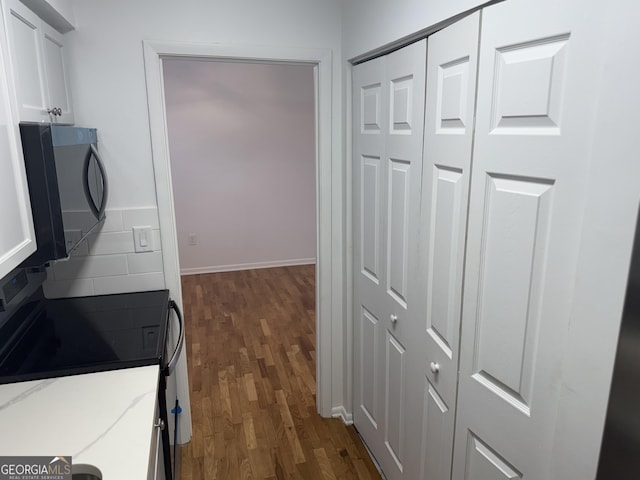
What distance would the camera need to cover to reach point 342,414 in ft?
8.48

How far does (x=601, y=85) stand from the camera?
32.7 inches

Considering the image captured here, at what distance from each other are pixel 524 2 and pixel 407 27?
59cm

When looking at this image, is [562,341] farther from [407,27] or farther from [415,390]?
[407,27]

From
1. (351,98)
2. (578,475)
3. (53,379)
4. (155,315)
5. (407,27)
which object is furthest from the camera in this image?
(351,98)

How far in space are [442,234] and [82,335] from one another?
4.48 ft

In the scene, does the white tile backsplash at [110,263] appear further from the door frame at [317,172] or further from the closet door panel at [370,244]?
the closet door panel at [370,244]

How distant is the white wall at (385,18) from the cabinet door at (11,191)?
3.94ft

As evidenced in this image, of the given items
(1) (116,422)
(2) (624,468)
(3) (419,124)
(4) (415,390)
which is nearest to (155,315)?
(1) (116,422)

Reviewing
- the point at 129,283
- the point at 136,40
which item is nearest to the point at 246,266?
the point at 129,283

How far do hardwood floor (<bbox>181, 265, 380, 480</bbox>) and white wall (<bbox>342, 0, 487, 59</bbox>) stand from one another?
6.46ft

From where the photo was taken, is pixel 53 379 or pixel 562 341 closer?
pixel 562 341

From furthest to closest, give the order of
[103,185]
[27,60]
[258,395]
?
[258,395] < [103,185] < [27,60]

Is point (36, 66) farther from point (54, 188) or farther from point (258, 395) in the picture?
point (258, 395)

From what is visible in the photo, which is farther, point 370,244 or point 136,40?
point 370,244
